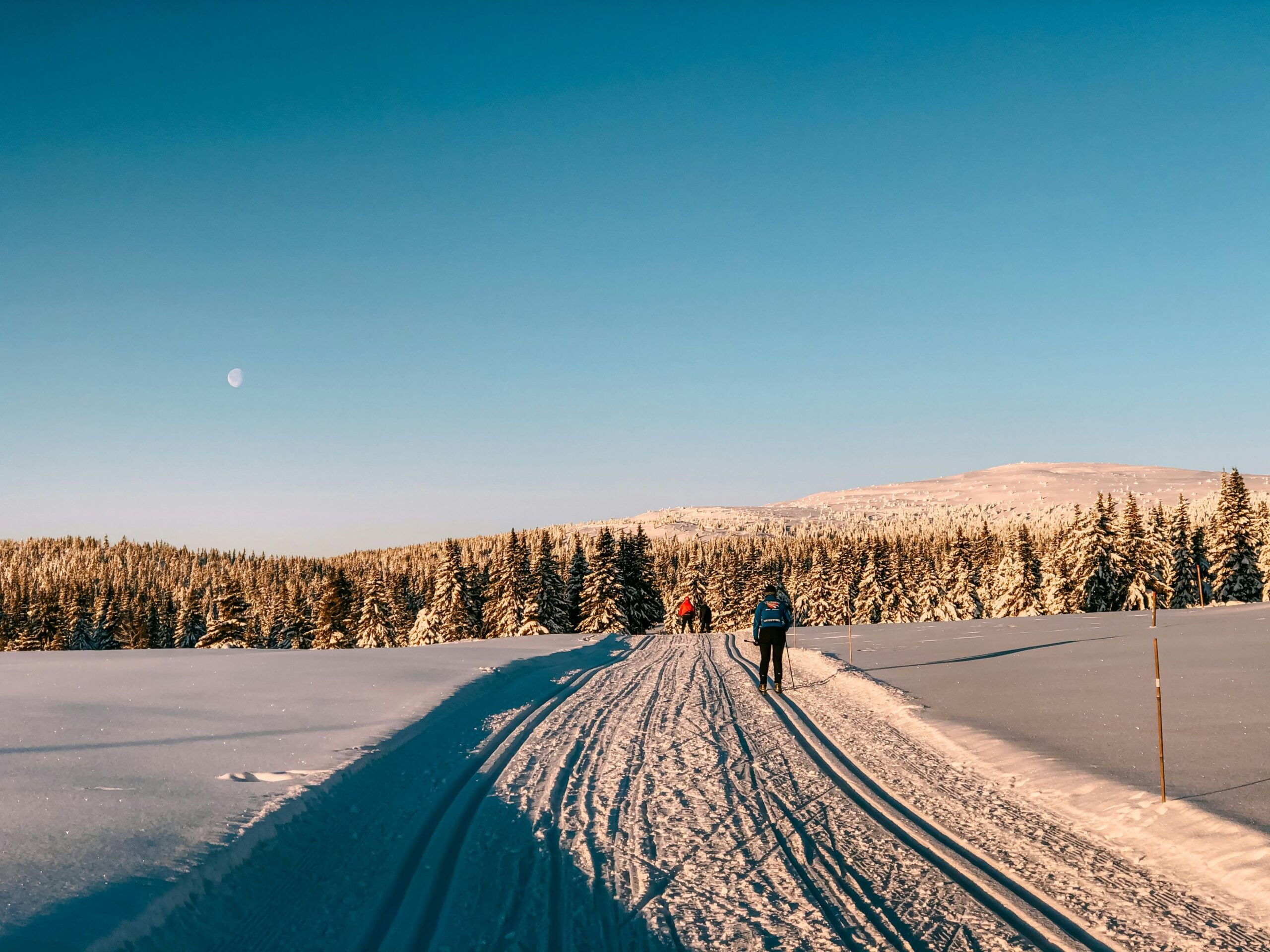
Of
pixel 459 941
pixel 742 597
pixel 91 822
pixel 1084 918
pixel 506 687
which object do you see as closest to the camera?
pixel 459 941

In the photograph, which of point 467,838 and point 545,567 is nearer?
point 467,838

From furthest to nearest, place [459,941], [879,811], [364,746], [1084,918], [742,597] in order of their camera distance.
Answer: [742,597] → [364,746] → [879,811] → [1084,918] → [459,941]

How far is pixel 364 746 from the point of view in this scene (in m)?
8.23

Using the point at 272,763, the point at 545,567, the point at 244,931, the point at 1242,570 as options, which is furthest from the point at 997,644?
the point at 1242,570

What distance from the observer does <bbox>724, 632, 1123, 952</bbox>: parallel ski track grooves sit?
14.0ft

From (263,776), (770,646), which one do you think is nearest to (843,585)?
(770,646)

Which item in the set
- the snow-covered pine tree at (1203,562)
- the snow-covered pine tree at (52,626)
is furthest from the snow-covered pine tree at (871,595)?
the snow-covered pine tree at (52,626)

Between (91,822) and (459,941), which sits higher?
(91,822)

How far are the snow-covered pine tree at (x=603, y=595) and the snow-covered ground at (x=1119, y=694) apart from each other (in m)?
24.4

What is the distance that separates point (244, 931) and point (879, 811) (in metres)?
4.95

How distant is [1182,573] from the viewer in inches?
2096

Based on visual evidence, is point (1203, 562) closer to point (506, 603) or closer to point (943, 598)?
point (943, 598)

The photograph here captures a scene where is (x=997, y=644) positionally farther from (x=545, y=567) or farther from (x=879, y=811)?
(x=545, y=567)

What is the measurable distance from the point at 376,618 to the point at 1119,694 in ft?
159
